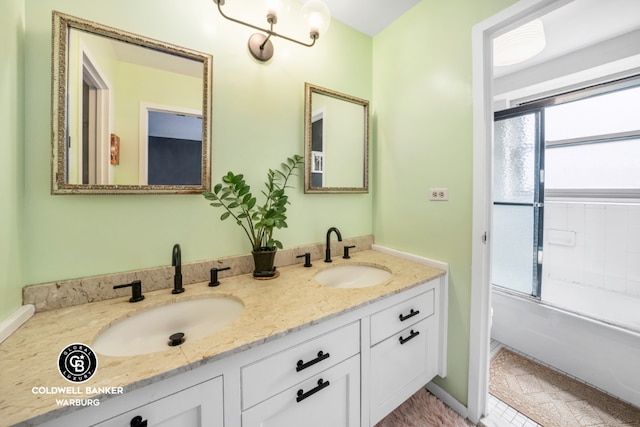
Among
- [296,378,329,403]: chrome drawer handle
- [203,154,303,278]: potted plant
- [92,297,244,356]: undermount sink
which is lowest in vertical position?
[296,378,329,403]: chrome drawer handle

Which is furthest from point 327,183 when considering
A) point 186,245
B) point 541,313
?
point 541,313

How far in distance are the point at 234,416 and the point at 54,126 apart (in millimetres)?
1189

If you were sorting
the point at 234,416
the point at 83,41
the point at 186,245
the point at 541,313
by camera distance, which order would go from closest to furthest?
the point at 234,416
the point at 83,41
the point at 186,245
the point at 541,313

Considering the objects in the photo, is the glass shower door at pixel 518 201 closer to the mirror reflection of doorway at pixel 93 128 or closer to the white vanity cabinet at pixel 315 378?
the white vanity cabinet at pixel 315 378

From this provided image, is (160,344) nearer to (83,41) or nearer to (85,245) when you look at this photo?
(85,245)

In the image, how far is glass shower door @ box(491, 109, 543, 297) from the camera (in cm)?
201

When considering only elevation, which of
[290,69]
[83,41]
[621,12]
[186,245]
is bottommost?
[186,245]

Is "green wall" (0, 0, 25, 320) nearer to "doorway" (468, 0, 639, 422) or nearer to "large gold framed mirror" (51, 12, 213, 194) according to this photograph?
"large gold framed mirror" (51, 12, 213, 194)

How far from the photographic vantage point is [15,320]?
75 centimetres

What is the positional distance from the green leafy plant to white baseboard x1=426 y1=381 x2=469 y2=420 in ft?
4.31

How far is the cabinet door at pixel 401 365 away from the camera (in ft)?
3.50

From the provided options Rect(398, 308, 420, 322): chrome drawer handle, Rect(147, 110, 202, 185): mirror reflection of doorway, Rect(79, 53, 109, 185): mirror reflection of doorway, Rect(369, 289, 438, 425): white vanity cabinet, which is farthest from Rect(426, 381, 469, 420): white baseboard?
Rect(79, 53, 109, 185): mirror reflection of doorway

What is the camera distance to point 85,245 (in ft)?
3.14

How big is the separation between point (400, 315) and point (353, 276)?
1.39ft
